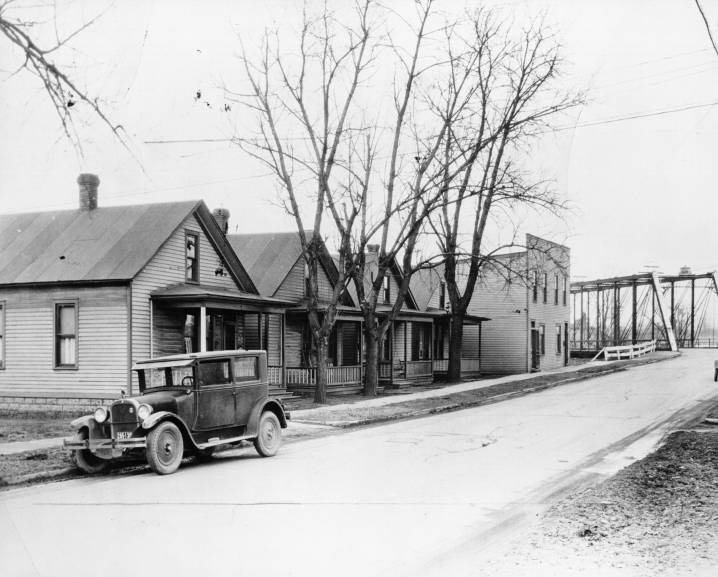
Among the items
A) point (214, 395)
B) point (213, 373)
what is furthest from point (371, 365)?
point (214, 395)

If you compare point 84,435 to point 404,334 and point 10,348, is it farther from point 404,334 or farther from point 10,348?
point 404,334

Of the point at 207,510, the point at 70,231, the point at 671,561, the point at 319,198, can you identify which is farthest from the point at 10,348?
the point at 671,561

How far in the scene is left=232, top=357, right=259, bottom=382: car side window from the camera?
12592 millimetres

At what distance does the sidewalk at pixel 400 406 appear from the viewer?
52.7 feet

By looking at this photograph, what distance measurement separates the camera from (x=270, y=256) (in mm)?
30922

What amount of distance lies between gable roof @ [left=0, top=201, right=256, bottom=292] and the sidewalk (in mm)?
6730

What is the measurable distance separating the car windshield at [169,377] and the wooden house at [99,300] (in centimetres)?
881

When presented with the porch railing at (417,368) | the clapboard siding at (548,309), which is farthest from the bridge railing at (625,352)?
the porch railing at (417,368)

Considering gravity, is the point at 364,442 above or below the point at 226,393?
below

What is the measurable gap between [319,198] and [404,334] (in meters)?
14.9

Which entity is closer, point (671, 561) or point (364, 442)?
point (671, 561)

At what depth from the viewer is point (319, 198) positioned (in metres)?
23.3

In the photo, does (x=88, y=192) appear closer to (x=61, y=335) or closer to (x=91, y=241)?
(x=91, y=241)

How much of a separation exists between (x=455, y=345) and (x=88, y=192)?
631 inches
